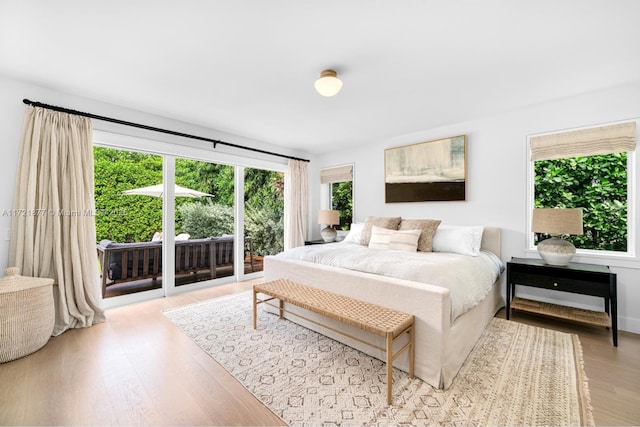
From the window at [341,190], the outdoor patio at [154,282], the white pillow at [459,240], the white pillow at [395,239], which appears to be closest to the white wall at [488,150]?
the white pillow at [459,240]

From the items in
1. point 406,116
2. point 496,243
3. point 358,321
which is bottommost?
point 358,321

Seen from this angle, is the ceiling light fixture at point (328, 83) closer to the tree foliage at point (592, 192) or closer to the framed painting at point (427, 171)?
the framed painting at point (427, 171)

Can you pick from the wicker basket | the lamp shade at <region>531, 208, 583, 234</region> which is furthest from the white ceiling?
the wicker basket

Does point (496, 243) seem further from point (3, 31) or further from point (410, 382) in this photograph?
point (3, 31)

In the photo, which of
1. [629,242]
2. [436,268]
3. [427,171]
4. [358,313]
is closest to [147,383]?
[358,313]

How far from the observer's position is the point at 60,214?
107 inches

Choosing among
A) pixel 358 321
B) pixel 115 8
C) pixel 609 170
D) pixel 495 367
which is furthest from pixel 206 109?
pixel 609 170

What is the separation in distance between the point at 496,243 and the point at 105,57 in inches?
171

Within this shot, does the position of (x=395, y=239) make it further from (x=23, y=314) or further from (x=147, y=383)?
(x=23, y=314)

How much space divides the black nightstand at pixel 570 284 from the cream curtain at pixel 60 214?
4.41m

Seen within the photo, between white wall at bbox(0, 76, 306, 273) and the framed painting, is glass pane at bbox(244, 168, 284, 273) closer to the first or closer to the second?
white wall at bbox(0, 76, 306, 273)

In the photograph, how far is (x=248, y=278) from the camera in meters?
4.64

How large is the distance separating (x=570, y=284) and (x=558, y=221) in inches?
23.5

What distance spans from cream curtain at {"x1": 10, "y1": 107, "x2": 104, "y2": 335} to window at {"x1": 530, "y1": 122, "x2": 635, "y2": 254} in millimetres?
4899
